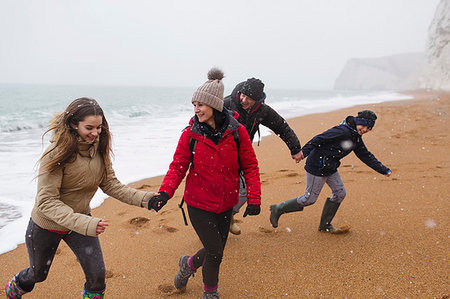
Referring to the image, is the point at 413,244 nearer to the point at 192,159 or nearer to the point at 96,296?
the point at 192,159

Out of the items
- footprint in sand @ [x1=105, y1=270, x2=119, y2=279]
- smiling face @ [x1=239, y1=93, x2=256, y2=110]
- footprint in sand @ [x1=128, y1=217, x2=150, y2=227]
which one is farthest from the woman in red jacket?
footprint in sand @ [x1=128, y1=217, x2=150, y2=227]

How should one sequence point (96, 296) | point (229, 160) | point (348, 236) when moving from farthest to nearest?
point (348, 236), point (229, 160), point (96, 296)

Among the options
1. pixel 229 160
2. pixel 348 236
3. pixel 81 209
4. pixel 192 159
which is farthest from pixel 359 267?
pixel 81 209

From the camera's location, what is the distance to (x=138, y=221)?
4.18 m

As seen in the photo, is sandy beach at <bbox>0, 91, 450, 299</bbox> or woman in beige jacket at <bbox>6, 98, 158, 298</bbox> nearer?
woman in beige jacket at <bbox>6, 98, 158, 298</bbox>

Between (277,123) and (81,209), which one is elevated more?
(277,123)

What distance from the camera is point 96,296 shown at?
225cm

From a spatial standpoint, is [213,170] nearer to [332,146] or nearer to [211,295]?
[211,295]

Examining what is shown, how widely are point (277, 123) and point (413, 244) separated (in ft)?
6.66

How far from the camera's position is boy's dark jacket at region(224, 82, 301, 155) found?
350 centimetres

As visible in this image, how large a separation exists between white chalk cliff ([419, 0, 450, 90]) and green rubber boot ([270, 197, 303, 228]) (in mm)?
54122

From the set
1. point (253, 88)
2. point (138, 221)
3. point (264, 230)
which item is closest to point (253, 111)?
point (253, 88)

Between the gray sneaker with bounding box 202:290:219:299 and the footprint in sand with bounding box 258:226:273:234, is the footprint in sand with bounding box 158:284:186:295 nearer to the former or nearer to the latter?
the gray sneaker with bounding box 202:290:219:299

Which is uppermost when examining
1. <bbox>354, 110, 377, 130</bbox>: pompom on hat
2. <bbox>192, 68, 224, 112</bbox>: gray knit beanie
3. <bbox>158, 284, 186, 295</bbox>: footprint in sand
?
<bbox>192, 68, 224, 112</bbox>: gray knit beanie
